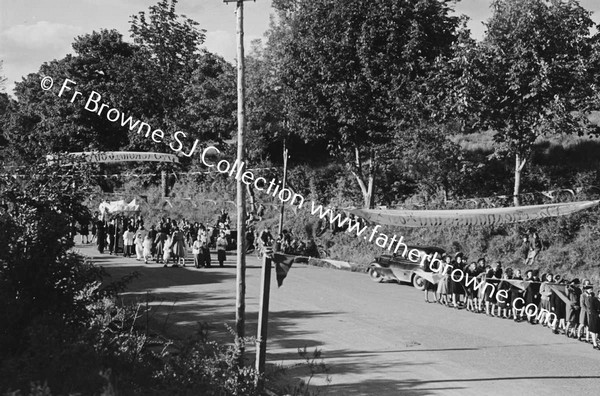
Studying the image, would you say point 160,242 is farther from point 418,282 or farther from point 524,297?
point 524,297

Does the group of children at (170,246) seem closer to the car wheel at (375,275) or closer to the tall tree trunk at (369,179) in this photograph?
the car wheel at (375,275)

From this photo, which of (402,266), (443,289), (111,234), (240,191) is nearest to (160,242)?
(111,234)

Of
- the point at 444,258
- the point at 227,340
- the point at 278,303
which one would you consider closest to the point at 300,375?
the point at 227,340

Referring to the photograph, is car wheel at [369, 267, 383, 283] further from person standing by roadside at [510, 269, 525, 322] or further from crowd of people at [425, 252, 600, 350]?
person standing by roadside at [510, 269, 525, 322]

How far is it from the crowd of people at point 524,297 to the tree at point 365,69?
872cm

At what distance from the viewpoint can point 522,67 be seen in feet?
68.3

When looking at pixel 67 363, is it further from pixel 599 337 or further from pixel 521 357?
pixel 599 337

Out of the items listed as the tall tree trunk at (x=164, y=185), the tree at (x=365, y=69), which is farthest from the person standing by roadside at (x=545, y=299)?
the tall tree trunk at (x=164, y=185)

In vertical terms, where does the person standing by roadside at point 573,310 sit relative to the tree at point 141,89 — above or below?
below

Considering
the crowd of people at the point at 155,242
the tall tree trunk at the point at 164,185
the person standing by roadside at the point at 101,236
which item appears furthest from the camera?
the tall tree trunk at the point at 164,185

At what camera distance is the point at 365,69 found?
84.1ft

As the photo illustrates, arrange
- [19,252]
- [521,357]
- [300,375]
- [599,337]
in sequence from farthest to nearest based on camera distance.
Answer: [599,337]
[521,357]
[300,375]
[19,252]

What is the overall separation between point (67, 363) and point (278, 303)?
32.3 feet

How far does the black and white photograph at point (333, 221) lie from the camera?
893cm
